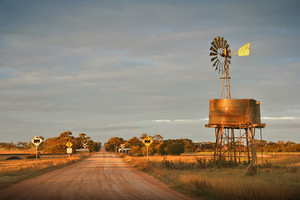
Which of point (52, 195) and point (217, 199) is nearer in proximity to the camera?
point (217, 199)

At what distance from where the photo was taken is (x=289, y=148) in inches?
4476

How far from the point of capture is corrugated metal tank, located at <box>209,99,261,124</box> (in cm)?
3152

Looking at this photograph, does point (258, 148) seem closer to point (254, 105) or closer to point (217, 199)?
point (254, 105)

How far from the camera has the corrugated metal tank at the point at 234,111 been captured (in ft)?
103

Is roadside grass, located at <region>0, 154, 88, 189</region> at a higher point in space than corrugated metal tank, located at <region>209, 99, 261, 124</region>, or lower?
lower

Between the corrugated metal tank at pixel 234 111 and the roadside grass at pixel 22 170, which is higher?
the corrugated metal tank at pixel 234 111

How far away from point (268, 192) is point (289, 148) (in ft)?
373

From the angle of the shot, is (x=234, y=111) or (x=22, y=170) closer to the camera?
(x=22, y=170)

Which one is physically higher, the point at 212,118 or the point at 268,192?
the point at 212,118

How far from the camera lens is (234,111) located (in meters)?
32.0

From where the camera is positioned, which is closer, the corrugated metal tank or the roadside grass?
the roadside grass

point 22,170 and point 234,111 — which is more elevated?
point 234,111

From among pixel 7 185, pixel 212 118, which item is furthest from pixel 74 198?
pixel 212 118

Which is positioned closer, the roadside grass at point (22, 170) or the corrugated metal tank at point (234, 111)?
the roadside grass at point (22, 170)
